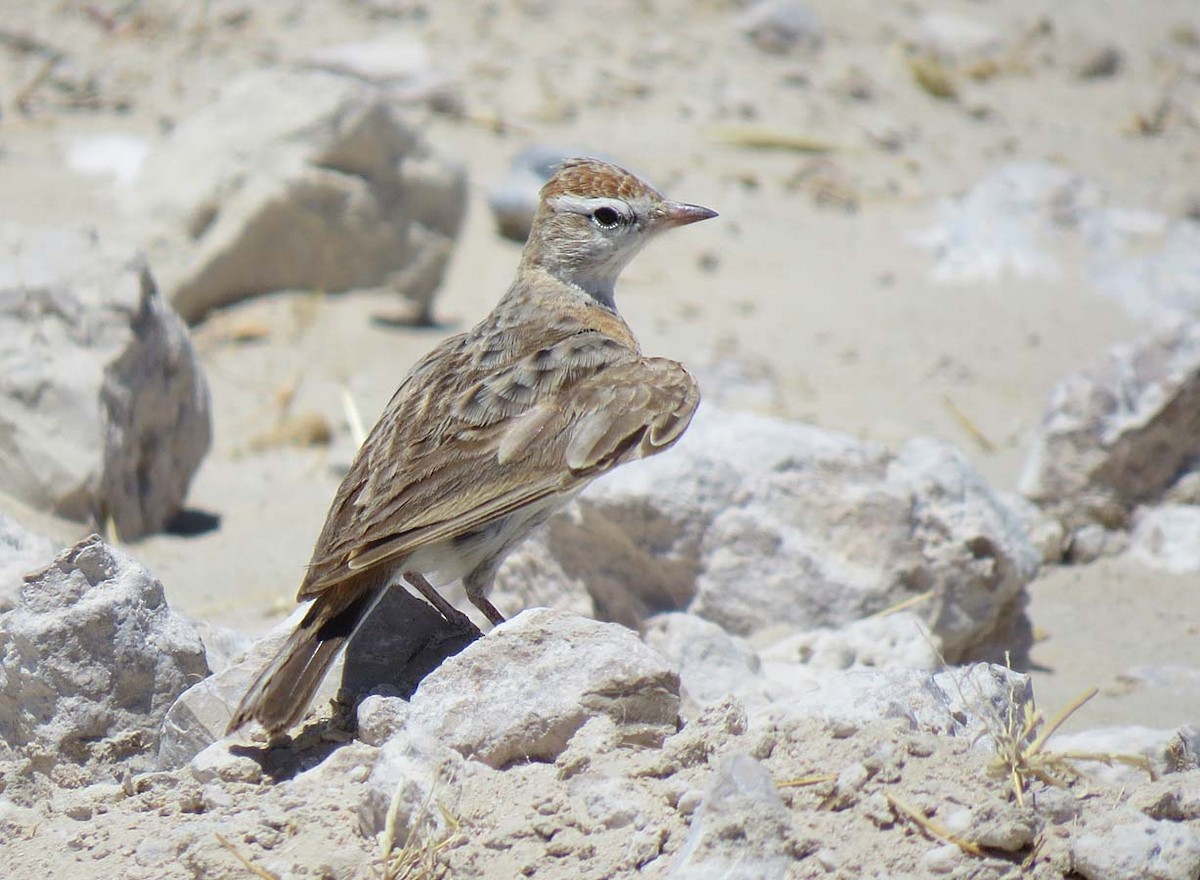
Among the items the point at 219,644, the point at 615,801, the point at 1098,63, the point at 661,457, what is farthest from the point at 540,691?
the point at 1098,63

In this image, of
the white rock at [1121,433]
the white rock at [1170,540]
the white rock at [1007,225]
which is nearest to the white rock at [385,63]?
the white rock at [1007,225]

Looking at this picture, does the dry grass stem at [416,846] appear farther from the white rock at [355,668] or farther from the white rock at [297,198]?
the white rock at [297,198]

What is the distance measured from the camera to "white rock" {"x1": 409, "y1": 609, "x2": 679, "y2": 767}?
11.1 ft

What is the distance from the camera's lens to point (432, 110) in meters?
10.9

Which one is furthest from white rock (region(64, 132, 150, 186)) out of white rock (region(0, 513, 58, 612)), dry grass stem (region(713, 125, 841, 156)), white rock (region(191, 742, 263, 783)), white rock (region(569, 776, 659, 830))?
white rock (region(569, 776, 659, 830))

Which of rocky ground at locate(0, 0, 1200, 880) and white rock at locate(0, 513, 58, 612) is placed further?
white rock at locate(0, 513, 58, 612)

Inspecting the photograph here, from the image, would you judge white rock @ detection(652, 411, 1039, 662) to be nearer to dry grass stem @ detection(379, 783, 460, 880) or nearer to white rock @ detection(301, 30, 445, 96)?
dry grass stem @ detection(379, 783, 460, 880)

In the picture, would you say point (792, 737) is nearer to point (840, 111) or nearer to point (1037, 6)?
point (840, 111)

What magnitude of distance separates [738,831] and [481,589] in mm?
1661

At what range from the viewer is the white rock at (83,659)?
3637 mm

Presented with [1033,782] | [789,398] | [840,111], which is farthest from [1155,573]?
[840,111]

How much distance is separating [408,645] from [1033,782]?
5.37 feet

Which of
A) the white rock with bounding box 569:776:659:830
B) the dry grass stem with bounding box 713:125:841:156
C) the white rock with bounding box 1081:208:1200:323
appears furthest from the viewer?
the dry grass stem with bounding box 713:125:841:156

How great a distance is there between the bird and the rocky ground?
0.68ft
